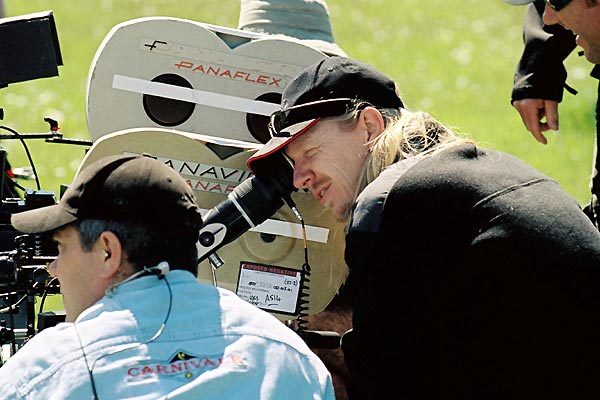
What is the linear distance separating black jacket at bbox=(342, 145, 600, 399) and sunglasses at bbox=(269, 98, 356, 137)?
18.2 inches

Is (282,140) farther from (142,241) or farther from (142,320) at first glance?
(142,320)

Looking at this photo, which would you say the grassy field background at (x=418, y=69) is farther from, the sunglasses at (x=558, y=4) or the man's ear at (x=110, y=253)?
the man's ear at (x=110, y=253)

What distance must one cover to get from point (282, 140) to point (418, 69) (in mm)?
9698

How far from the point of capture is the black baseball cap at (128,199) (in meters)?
2.30

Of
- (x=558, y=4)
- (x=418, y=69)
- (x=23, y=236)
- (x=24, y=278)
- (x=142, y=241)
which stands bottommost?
(x=418, y=69)

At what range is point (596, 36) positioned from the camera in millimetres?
3518

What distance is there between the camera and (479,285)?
2584 millimetres

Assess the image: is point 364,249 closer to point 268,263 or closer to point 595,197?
point 268,263

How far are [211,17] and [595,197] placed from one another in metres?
10.6

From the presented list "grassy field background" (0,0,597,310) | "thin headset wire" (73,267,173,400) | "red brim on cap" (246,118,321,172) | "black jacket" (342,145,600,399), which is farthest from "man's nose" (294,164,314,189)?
"grassy field background" (0,0,597,310)

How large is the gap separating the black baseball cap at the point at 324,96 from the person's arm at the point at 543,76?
4.06 ft

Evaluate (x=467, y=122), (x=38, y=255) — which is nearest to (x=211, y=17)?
(x=467, y=122)

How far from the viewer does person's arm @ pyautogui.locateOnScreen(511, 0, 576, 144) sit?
423cm

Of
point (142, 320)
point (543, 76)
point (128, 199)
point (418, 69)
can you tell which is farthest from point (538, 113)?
point (418, 69)
